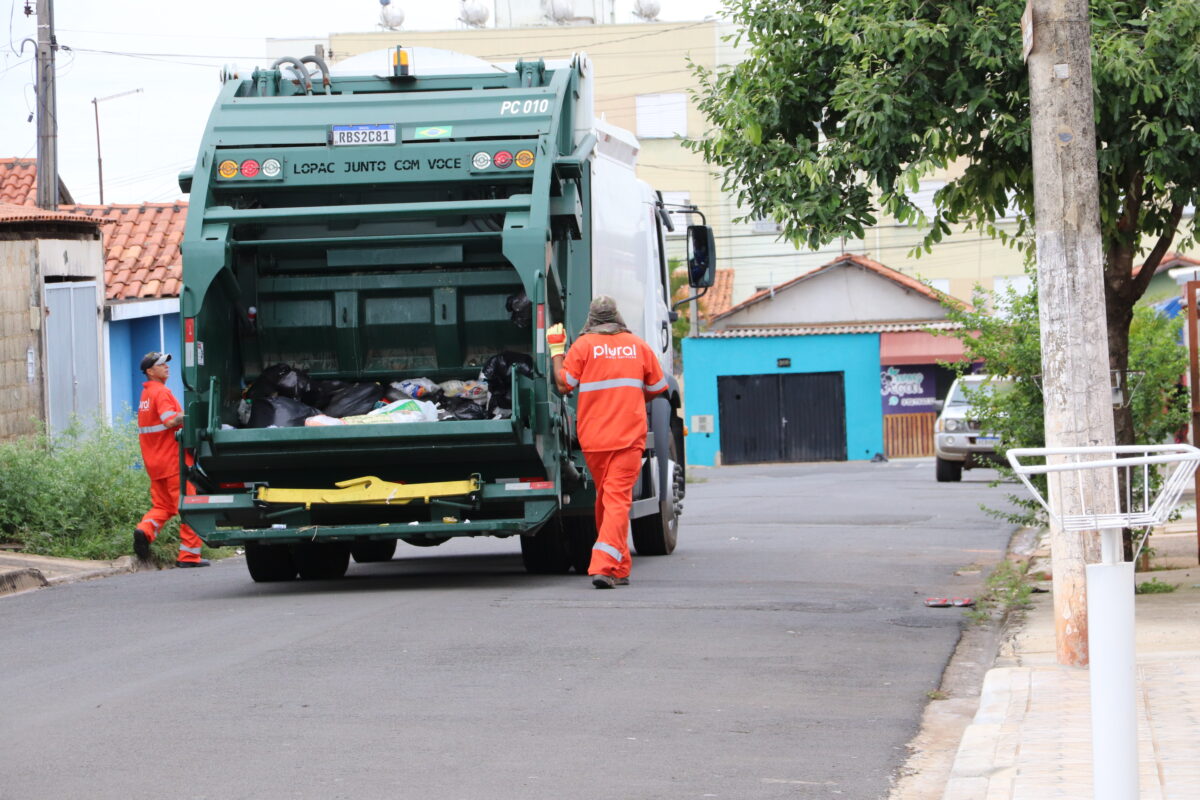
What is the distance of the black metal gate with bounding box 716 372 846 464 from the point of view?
42812mm

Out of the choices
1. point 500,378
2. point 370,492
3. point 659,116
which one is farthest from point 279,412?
point 659,116

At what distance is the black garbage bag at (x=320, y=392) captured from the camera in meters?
10.6

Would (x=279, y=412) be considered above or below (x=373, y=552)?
above

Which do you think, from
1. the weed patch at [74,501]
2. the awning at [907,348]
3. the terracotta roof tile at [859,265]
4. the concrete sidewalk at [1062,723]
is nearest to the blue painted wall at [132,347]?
the weed patch at [74,501]

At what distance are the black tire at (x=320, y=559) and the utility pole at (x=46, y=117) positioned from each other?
30.0 feet

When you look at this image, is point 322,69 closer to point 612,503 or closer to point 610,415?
point 610,415

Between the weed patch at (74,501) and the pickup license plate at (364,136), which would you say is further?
the weed patch at (74,501)

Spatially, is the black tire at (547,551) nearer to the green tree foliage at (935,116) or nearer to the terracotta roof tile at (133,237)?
the green tree foliage at (935,116)

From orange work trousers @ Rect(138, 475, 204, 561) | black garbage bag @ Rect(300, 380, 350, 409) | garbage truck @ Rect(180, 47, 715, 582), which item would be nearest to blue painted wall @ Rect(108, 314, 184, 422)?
orange work trousers @ Rect(138, 475, 204, 561)

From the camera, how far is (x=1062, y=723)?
5.88 metres

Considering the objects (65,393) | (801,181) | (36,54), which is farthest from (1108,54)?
(36,54)

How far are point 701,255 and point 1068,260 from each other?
6.63 m

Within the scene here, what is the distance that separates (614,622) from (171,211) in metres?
16.8

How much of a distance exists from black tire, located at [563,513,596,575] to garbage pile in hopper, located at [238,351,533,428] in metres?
1.24
